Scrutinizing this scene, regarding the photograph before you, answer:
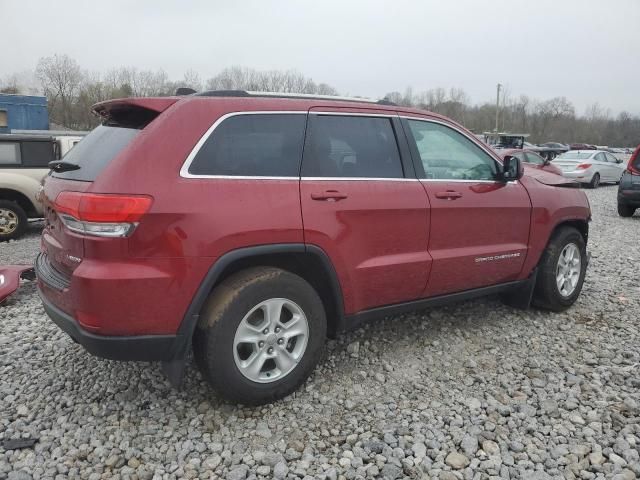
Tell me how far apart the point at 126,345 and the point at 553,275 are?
353cm

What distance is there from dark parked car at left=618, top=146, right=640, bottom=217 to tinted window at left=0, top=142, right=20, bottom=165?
12.0 metres

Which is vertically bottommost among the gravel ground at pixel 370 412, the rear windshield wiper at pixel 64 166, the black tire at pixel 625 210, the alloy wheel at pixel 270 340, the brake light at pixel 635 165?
the gravel ground at pixel 370 412

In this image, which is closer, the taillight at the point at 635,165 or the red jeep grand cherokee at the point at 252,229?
the red jeep grand cherokee at the point at 252,229

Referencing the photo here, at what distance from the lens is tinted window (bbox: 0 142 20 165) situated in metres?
8.74

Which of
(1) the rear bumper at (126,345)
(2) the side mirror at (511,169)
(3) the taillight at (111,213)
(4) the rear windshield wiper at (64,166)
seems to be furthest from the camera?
(2) the side mirror at (511,169)

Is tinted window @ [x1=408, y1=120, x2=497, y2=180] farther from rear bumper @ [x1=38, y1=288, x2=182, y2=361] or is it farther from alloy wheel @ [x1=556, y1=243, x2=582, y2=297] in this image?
rear bumper @ [x1=38, y1=288, x2=182, y2=361]

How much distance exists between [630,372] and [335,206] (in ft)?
7.78

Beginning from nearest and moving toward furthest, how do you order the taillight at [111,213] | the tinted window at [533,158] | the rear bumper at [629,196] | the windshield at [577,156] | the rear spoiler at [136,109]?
the taillight at [111,213], the rear spoiler at [136,109], the rear bumper at [629,196], the tinted window at [533,158], the windshield at [577,156]

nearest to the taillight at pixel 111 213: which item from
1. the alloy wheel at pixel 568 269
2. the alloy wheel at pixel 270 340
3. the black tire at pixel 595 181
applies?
the alloy wheel at pixel 270 340

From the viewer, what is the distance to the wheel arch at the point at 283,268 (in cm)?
271

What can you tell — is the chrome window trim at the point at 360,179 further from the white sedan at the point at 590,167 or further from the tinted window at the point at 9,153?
the white sedan at the point at 590,167

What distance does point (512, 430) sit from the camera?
2.92m

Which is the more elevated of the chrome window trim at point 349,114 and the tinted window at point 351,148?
the chrome window trim at point 349,114

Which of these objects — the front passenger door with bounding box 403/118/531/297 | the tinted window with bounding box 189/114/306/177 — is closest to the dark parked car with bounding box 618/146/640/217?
the front passenger door with bounding box 403/118/531/297
